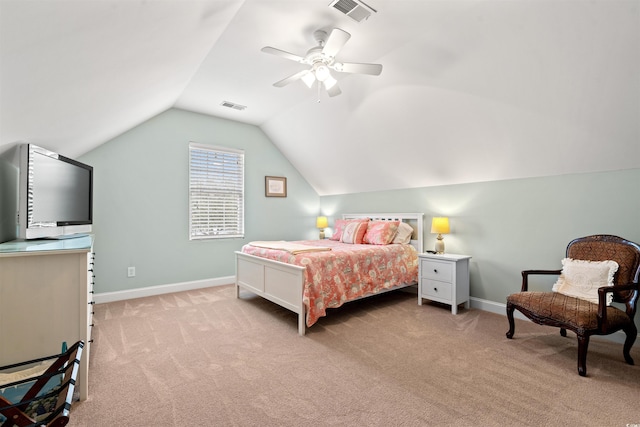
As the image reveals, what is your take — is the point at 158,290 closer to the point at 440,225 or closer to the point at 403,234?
the point at 403,234

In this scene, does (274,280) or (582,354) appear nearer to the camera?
(582,354)

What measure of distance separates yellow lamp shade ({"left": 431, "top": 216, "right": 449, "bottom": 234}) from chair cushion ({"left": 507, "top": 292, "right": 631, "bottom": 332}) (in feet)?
4.13

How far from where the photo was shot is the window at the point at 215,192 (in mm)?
4707

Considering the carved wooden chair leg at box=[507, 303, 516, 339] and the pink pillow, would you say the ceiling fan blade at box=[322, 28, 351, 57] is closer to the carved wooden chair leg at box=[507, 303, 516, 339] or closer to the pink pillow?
the carved wooden chair leg at box=[507, 303, 516, 339]

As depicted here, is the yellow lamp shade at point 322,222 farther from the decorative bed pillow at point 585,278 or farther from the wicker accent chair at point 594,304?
the decorative bed pillow at point 585,278

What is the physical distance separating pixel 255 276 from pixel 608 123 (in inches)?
149

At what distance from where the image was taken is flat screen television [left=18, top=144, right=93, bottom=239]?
6.93 feet

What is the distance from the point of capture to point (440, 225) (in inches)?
151

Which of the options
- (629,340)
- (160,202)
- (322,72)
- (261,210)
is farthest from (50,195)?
(629,340)

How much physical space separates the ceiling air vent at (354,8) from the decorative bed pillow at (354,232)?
2.83 m

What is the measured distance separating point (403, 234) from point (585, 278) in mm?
2098

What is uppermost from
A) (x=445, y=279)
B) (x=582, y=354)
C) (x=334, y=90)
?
(x=334, y=90)

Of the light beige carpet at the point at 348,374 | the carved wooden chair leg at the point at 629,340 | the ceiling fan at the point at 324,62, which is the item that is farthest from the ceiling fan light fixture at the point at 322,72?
the carved wooden chair leg at the point at 629,340

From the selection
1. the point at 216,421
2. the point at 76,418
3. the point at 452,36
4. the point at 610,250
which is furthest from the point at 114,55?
the point at 610,250
